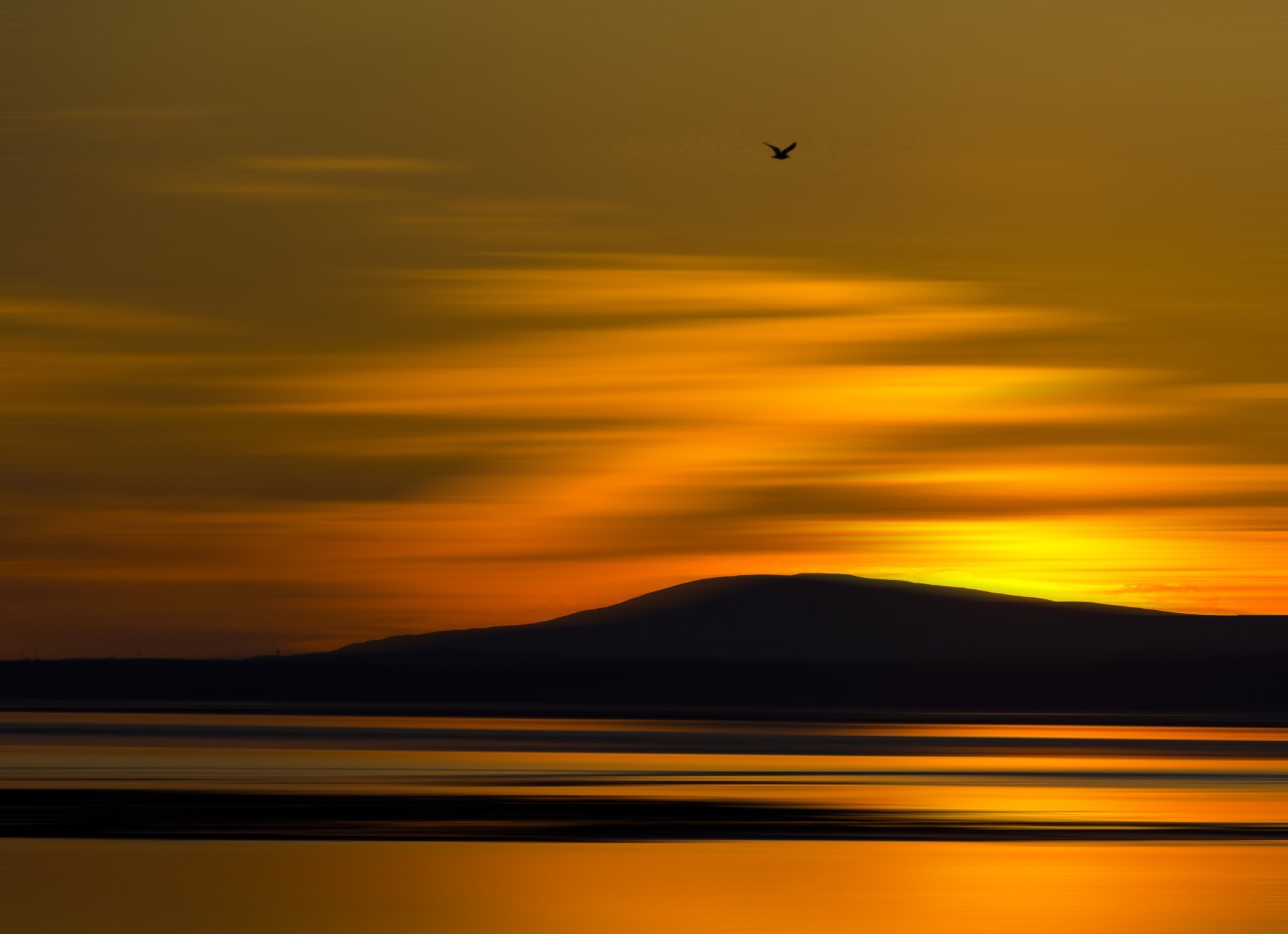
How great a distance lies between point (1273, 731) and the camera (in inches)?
4286

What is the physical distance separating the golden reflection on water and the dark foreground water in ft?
0.27

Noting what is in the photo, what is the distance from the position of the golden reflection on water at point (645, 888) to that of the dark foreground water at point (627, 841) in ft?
0.27

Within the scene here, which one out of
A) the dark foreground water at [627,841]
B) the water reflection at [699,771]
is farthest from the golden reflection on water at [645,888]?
the water reflection at [699,771]

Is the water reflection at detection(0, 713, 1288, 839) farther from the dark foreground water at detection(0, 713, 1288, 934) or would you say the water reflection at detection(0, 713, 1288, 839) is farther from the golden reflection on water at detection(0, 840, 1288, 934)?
the golden reflection on water at detection(0, 840, 1288, 934)

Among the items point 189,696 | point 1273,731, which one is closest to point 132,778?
point 1273,731

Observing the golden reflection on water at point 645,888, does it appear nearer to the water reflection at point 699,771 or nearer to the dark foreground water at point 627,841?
the dark foreground water at point 627,841

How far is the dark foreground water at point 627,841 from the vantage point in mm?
33719

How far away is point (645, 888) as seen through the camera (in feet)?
119

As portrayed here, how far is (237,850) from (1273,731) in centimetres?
7686

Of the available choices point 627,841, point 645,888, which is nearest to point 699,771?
point 627,841

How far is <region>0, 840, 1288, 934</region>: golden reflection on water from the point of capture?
32.7 metres

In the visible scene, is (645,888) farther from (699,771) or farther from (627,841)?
(699,771)

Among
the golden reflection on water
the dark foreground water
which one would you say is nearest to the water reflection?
the dark foreground water

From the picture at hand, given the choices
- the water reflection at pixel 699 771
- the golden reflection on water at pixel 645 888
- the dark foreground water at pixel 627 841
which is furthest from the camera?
the water reflection at pixel 699 771
